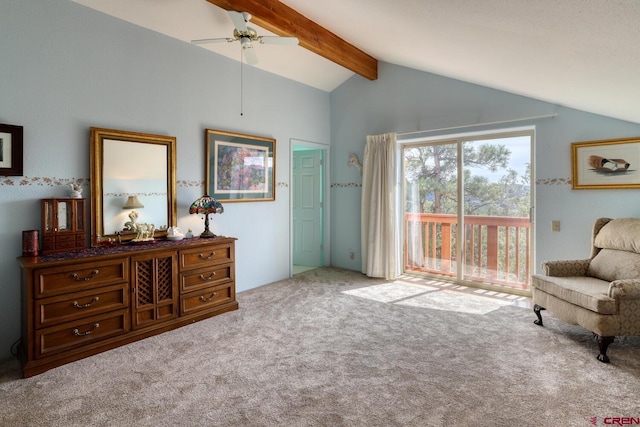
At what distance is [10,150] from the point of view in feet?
8.91

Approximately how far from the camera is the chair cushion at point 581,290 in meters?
2.57

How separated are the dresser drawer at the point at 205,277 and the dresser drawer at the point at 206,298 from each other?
2.1 inches

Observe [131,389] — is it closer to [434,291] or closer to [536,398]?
[536,398]

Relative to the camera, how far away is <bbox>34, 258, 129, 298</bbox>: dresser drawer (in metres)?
2.50

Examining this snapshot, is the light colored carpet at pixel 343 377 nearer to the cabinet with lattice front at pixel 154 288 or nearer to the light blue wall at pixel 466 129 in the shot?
the cabinet with lattice front at pixel 154 288

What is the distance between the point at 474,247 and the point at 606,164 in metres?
1.68

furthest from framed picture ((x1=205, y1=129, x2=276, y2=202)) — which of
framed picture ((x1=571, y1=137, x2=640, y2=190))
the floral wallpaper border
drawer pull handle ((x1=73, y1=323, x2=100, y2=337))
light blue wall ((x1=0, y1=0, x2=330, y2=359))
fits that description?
framed picture ((x1=571, y1=137, x2=640, y2=190))

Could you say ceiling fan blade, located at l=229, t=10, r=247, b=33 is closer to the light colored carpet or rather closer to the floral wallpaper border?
the floral wallpaper border

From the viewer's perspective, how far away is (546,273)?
10.9 ft

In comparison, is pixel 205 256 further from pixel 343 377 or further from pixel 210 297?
pixel 343 377

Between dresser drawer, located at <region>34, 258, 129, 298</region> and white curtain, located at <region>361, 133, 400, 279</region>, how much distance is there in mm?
3317

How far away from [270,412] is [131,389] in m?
0.95

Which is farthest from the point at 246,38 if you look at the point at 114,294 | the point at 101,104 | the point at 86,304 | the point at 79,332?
the point at 79,332
